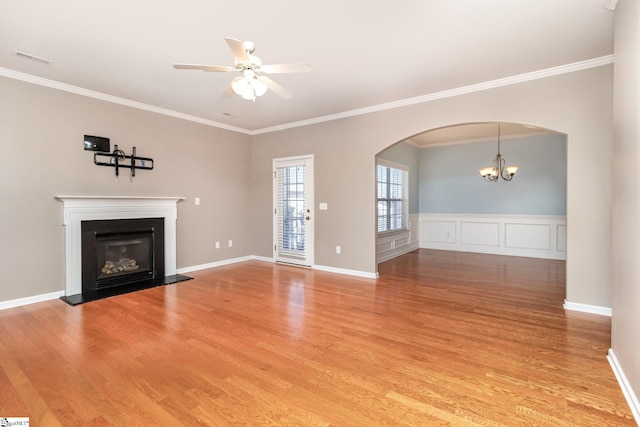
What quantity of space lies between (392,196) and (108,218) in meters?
5.49

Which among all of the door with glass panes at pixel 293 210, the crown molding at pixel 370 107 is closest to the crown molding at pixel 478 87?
the crown molding at pixel 370 107

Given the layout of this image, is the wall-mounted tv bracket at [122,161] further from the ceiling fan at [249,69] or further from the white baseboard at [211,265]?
the ceiling fan at [249,69]

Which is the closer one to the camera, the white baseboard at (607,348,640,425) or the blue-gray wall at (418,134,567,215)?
the white baseboard at (607,348,640,425)

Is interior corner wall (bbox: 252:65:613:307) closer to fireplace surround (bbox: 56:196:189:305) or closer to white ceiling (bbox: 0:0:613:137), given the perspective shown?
white ceiling (bbox: 0:0:613:137)

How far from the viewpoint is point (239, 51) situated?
89.4 inches

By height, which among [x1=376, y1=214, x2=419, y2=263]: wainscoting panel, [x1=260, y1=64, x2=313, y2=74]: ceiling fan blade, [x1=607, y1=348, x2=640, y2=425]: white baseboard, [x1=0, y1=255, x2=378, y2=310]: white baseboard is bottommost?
[x1=607, y1=348, x2=640, y2=425]: white baseboard

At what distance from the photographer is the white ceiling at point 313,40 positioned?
2459 millimetres

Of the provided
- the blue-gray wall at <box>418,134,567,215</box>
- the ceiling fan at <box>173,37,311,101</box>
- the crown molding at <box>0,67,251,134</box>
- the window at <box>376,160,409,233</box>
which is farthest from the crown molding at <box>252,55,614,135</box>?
the blue-gray wall at <box>418,134,567,215</box>

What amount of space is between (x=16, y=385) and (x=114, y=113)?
371 centimetres

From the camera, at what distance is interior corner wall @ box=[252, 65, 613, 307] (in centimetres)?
334

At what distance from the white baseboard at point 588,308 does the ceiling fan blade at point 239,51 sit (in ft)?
13.9

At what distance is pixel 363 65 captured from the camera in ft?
11.3

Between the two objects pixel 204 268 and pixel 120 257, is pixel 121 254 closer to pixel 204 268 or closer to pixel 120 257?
pixel 120 257

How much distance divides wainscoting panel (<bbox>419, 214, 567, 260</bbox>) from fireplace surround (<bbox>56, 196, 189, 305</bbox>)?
6175mm
